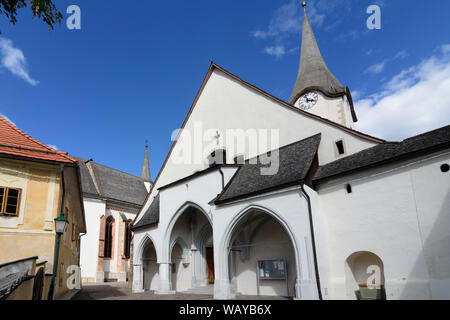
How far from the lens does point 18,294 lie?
6.80m

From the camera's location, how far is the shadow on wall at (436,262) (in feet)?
29.0

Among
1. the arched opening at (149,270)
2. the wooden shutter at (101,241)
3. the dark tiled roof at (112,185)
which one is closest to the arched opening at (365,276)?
the arched opening at (149,270)

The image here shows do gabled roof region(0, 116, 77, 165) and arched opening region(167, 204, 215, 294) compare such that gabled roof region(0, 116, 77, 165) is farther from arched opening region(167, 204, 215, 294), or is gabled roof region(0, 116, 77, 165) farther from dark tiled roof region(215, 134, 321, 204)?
arched opening region(167, 204, 215, 294)

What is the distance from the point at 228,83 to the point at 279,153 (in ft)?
20.2

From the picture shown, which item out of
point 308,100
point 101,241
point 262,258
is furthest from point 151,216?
point 101,241

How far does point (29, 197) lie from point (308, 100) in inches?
753

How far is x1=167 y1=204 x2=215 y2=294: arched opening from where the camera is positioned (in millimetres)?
17906

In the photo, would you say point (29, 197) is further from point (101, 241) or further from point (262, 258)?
point (101, 241)

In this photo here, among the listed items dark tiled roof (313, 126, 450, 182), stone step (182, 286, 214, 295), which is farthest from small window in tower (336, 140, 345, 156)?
stone step (182, 286, 214, 295)

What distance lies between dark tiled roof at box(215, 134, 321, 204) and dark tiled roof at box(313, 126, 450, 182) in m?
0.78

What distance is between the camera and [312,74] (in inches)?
982

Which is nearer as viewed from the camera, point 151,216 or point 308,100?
point 151,216

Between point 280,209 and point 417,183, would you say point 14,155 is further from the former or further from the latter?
point 417,183

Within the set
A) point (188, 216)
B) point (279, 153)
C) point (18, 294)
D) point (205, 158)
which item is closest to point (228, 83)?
point (205, 158)
